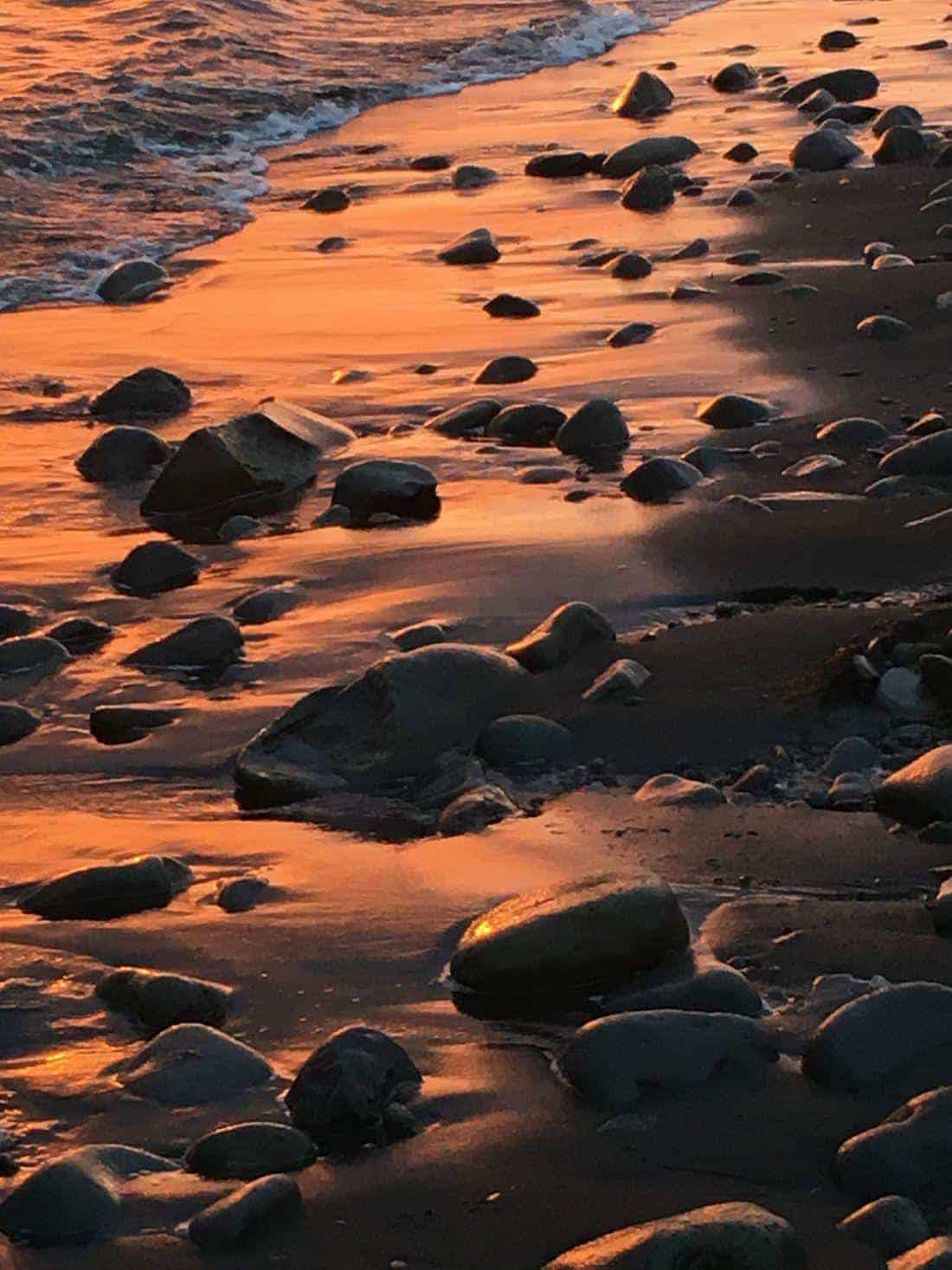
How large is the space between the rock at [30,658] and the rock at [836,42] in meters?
9.60

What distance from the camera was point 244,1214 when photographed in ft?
7.29

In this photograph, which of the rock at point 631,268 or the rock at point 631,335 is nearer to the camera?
the rock at point 631,335

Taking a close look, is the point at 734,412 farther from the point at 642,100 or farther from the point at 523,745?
the point at 642,100

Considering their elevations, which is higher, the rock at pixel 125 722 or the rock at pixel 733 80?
the rock at pixel 125 722

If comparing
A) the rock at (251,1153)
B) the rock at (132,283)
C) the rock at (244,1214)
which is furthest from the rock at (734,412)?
the rock at (244,1214)

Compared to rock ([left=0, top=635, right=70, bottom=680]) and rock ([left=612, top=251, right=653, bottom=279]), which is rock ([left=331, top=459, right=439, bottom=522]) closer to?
rock ([left=0, top=635, right=70, bottom=680])

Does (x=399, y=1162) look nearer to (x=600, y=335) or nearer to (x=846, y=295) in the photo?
(x=600, y=335)

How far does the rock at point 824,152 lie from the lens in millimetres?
9195

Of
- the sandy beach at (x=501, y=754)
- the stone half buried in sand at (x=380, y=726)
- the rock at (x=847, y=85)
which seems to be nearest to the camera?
the sandy beach at (x=501, y=754)

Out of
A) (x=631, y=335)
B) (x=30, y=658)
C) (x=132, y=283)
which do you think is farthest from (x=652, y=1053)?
(x=132, y=283)

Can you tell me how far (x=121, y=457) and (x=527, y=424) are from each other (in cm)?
101

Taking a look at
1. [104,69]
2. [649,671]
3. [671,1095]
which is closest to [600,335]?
[649,671]

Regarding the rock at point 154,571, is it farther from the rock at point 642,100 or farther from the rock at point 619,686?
the rock at point 642,100

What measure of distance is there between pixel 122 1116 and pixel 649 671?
5.03 feet
